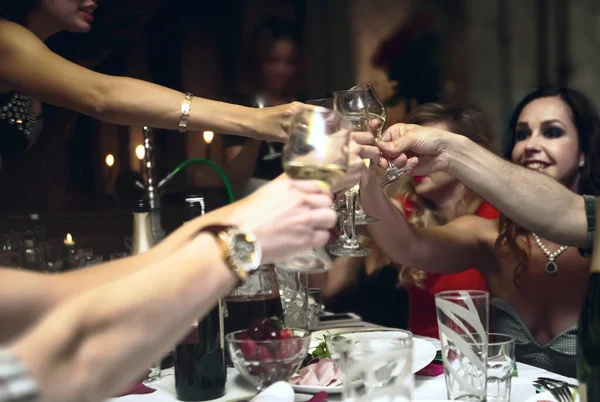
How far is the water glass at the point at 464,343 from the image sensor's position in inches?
34.3

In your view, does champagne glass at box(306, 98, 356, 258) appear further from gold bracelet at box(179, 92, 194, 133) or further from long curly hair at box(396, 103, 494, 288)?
long curly hair at box(396, 103, 494, 288)

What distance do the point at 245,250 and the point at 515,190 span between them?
112 cm

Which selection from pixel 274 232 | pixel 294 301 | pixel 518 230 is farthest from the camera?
pixel 518 230

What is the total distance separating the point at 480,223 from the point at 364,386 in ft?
4.65

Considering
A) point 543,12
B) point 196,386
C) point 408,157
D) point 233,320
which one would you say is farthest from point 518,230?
point 543,12

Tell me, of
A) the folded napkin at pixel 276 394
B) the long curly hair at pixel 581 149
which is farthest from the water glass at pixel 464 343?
the long curly hair at pixel 581 149

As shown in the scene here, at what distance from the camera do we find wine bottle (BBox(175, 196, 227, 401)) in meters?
1.01

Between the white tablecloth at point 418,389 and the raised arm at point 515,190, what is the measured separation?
1.72 feet

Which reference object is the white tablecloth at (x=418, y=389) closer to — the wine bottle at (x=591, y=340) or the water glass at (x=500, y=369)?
the water glass at (x=500, y=369)

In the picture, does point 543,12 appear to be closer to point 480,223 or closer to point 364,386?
point 480,223

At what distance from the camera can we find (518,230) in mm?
1793

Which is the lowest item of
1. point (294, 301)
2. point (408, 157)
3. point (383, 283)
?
point (383, 283)

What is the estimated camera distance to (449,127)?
224 centimetres

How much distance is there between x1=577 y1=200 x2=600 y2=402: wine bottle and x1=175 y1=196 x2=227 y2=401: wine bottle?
539 mm
